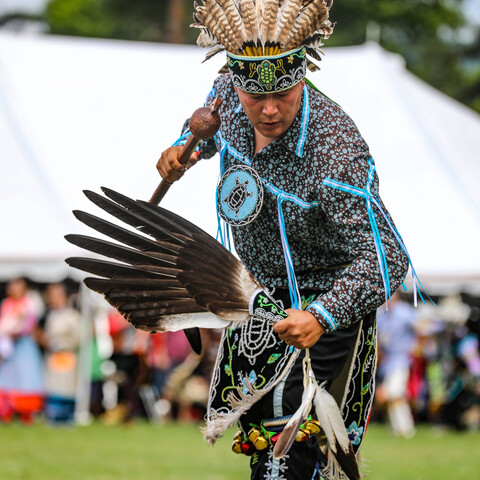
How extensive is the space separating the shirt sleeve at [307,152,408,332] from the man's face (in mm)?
272

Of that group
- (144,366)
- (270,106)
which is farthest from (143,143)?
(270,106)

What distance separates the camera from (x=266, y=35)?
3.34 m

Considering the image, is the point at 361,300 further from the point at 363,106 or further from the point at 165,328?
the point at 363,106

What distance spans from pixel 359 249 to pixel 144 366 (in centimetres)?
997

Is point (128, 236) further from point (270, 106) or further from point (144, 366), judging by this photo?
point (144, 366)

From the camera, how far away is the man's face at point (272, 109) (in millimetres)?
3396

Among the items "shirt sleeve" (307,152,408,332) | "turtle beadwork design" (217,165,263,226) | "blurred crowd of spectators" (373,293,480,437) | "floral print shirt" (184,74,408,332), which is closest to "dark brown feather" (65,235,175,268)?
"turtle beadwork design" (217,165,263,226)

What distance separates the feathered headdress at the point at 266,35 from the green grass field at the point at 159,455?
456 cm

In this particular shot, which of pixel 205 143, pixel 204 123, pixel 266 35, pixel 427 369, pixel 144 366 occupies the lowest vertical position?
pixel 427 369

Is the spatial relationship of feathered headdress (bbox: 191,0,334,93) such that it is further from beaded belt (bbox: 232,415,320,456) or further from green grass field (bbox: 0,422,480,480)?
green grass field (bbox: 0,422,480,480)

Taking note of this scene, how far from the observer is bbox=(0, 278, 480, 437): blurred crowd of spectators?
12172mm

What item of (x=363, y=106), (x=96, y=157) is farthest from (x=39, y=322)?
(x=363, y=106)

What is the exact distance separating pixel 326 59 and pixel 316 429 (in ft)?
33.4

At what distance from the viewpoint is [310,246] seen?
3576mm
